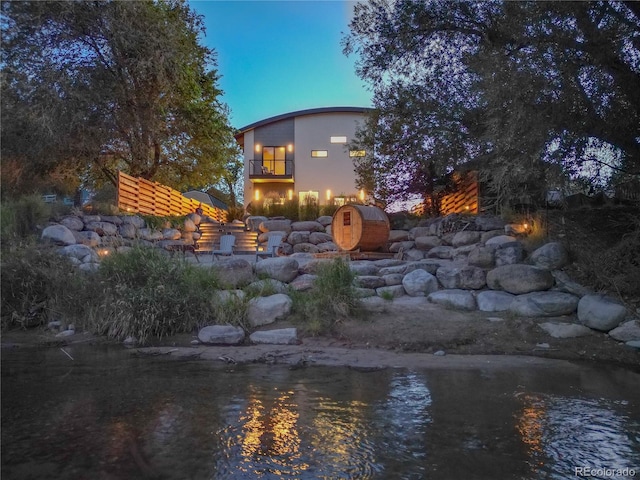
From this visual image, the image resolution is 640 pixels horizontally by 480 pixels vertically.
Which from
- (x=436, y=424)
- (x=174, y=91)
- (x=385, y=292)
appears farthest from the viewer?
(x=174, y=91)

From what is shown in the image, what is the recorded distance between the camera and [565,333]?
615 centimetres

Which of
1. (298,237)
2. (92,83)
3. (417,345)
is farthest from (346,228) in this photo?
(92,83)

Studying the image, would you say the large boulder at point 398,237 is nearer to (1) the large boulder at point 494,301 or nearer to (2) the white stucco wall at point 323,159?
(1) the large boulder at point 494,301

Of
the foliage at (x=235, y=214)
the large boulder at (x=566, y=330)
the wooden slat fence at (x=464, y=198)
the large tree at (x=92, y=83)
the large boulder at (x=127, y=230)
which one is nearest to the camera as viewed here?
the large boulder at (x=566, y=330)

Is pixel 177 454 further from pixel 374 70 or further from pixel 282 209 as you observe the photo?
pixel 282 209

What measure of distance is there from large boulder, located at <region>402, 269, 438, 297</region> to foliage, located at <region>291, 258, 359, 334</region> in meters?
1.35

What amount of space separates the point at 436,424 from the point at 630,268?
4772 mm

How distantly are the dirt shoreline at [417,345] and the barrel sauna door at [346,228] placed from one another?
4.62 meters

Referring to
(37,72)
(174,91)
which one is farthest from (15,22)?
(174,91)

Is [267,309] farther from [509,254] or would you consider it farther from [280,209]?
[280,209]

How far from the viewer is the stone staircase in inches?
586

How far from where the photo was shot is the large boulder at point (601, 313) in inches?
243

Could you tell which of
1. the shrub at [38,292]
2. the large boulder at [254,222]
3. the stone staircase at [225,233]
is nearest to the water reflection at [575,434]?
the shrub at [38,292]

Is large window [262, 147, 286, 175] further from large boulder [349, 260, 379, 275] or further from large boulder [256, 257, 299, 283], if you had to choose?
large boulder [256, 257, 299, 283]
